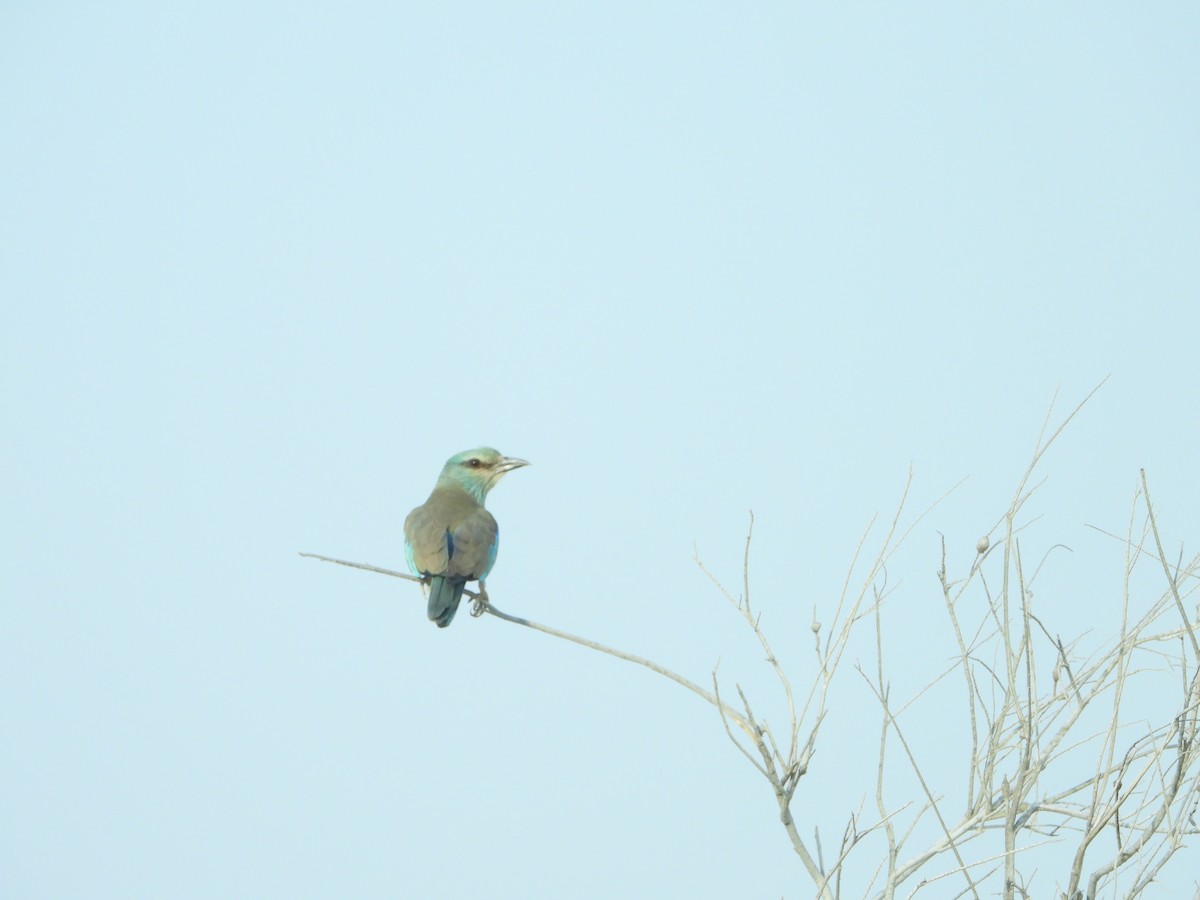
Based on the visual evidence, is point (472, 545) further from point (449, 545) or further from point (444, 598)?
point (444, 598)

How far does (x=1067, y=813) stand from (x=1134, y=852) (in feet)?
0.87

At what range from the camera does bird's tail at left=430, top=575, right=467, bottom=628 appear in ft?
22.2

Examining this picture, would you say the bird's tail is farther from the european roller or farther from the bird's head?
the bird's head

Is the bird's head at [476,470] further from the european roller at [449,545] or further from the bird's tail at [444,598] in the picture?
the bird's tail at [444,598]

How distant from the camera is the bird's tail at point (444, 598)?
6.78m

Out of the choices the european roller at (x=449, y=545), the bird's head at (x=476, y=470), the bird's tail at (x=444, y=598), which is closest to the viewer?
the bird's tail at (x=444, y=598)

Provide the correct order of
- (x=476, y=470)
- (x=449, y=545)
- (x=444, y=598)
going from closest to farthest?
(x=444, y=598) → (x=449, y=545) → (x=476, y=470)

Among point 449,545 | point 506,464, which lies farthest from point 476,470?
point 449,545

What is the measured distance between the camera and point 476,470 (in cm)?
855

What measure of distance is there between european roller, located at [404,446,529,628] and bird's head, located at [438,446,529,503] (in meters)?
0.23

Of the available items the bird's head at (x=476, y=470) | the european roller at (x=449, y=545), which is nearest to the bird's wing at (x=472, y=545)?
the european roller at (x=449, y=545)

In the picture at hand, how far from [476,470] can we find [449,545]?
1476 millimetres

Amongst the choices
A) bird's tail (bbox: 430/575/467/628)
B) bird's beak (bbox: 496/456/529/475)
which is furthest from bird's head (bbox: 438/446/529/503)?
bird's tail (bbox: 430/575/467/628)

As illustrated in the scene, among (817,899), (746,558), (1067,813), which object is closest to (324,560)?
(746,558)
